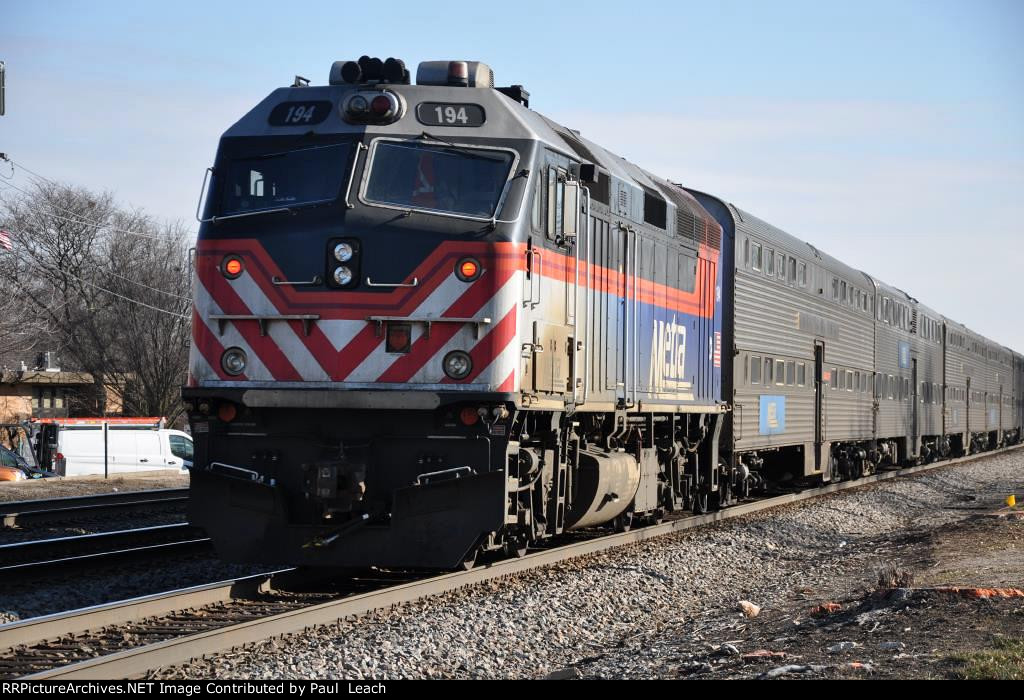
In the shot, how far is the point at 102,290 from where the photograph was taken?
187 feet

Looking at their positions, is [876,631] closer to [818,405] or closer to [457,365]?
[457,365]

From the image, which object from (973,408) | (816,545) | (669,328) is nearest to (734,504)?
(816,545)

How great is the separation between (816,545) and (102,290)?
47.6m

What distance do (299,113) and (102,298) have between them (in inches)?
1960

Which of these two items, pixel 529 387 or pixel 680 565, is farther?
pixel 680 565

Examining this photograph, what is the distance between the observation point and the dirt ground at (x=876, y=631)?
7.18 metres

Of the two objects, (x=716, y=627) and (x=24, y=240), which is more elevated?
(x=24, y=240)

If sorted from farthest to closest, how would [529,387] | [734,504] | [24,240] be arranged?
[24,240], [734,504], [529,387]

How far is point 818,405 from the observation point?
23328mm

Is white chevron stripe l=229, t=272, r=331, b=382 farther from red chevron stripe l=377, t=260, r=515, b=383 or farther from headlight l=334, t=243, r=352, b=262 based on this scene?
headlight l=334, t=243, r=352, b=262

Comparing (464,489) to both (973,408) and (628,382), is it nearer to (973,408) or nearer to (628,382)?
(628,382)

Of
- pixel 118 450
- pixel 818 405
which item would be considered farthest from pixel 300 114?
pixel 118 450

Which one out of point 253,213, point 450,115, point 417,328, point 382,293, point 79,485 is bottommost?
point 79,485

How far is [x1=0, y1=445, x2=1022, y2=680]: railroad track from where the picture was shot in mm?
7152
